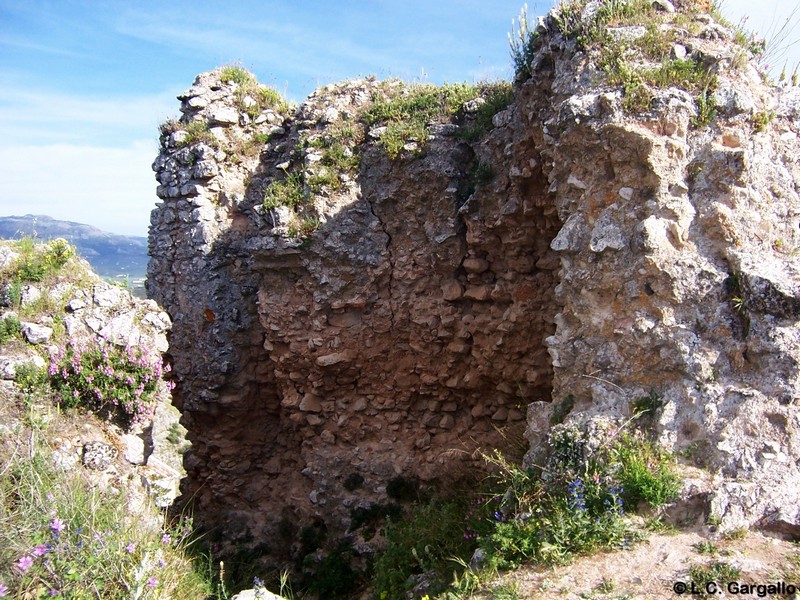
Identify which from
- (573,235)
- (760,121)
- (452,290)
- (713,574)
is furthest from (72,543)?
(760,121)

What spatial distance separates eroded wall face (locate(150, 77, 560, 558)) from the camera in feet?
26.3

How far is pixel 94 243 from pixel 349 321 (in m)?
47.9

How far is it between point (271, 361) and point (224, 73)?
5.01m

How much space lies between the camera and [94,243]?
49.8 m

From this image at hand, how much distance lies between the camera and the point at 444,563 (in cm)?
588

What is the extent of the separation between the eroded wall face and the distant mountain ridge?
1.70 metres

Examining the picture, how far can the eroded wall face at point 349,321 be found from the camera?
8.02 m

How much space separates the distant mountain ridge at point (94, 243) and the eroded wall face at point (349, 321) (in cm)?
170

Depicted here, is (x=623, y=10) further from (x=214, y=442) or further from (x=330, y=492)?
(x=214, y=442)

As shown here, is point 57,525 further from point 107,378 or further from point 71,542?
point 107,378

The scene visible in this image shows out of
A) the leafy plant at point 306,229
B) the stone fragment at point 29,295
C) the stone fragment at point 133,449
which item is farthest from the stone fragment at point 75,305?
the leafy plant at point 306,229

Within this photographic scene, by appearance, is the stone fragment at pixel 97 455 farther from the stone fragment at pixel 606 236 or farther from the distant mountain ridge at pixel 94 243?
the stone fragment at pixel 606 236

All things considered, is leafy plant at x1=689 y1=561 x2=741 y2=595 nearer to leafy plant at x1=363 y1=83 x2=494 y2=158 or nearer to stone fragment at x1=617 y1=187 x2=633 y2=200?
stone fragment at x1=617 y1=187 x2=633 y2=200

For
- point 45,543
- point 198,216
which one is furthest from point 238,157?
point 45,543
